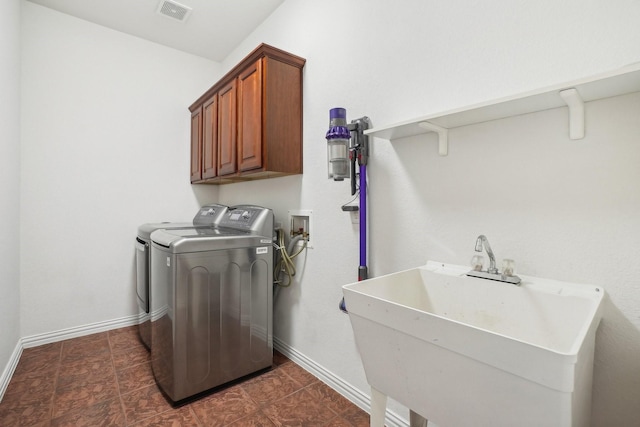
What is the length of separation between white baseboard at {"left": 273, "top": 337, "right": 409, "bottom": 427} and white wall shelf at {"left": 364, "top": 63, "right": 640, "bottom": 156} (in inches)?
51.3

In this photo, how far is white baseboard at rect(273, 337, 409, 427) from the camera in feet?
4.83

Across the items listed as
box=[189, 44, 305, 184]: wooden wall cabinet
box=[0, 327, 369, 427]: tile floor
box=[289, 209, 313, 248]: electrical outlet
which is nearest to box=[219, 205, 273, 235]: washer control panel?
box=[289, 209, 313, 248]: electrical outlet

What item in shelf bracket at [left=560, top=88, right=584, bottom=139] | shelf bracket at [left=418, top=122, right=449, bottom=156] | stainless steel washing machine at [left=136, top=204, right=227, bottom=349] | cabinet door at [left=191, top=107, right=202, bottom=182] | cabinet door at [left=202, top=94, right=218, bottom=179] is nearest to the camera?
shelf bracket at [left=560, top=88, right=584, bottom=139]

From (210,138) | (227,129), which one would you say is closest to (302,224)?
(227,129)

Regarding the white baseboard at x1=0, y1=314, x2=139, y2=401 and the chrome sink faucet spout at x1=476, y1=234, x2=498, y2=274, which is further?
the white baseboard at x1=0, y1=314, x2=139, y2=401

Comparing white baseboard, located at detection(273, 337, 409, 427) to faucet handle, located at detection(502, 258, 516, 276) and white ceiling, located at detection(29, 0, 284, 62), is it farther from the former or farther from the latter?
white ceiling, located at detection(29, 0, 284, 62)

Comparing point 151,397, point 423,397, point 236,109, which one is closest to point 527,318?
point 423,397

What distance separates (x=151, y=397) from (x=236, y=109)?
1952 millimetres

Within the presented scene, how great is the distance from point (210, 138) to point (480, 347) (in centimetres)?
261

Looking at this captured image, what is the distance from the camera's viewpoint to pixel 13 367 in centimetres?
203

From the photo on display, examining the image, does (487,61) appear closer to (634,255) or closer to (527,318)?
(634,255)

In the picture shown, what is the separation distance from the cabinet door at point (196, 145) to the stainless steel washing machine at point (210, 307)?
1.14 metres

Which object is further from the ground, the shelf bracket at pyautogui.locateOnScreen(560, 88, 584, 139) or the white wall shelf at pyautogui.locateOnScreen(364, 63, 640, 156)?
the white wall shelf at pyautogui.locateOnScreen(364, 63, 640, 156)

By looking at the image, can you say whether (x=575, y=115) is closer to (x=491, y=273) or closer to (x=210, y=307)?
(x=491, y=273)
